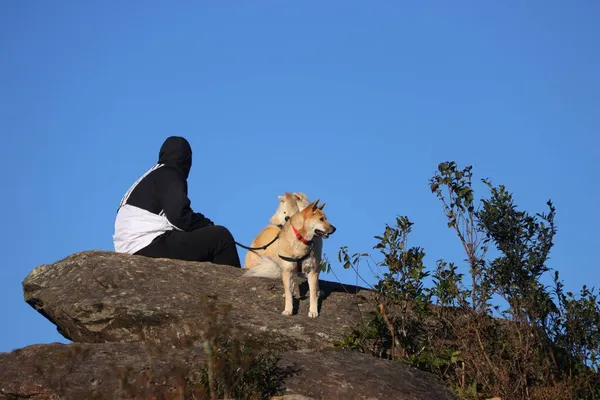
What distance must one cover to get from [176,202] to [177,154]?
3.41 feet

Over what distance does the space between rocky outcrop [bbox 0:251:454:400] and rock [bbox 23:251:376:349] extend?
Answer: 0.6 inches

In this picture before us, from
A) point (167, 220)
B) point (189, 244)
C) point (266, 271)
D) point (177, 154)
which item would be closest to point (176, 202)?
point (167, 220)

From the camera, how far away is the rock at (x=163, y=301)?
35.9 ft

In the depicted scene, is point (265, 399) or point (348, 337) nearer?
point (265, 399)

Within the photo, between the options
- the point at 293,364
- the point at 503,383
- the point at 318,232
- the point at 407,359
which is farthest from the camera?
the point at 318,232

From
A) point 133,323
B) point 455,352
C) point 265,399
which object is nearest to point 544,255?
point 455,352

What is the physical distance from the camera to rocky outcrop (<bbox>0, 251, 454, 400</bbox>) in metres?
8.36

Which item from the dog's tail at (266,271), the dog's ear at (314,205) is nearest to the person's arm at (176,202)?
the dog's tail at (266,271)

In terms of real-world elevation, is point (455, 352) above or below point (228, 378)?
above

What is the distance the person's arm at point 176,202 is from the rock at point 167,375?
3.42m

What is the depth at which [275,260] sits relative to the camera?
12875 mm

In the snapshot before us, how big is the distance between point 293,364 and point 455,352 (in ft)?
8.80

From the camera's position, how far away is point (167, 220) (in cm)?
1288

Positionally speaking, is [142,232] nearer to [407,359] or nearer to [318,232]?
[318,232]
